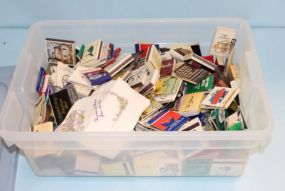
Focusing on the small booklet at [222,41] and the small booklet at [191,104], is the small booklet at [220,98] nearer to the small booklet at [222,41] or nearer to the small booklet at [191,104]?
the small booklet at [191,104]

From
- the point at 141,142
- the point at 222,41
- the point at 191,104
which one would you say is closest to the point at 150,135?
the point at 141,142

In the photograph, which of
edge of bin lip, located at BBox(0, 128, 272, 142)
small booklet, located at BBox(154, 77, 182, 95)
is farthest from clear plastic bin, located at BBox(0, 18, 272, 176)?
small booklet, located at BBox(154, 77, 182, 95)

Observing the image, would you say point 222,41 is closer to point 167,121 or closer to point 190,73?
point 190,73

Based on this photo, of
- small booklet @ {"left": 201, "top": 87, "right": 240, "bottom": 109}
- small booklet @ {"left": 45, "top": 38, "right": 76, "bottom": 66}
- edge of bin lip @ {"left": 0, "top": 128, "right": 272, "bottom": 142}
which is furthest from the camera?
small booklet @ {"left": 45, "top": 38, "right": 76, "bottom": 66}

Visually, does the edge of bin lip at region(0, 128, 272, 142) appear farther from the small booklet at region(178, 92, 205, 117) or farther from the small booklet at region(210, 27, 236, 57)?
the small booklet at region(210, 27, 236, 57)

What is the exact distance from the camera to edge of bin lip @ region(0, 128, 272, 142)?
60 centimetres

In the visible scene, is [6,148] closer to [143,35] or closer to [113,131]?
[113,131]

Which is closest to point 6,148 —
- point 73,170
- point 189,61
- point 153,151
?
point 73,170

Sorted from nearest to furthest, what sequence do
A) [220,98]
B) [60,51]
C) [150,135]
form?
[150,135] → [220,98] → [60,51]

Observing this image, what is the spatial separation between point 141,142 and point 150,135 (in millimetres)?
23

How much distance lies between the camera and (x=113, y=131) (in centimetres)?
63

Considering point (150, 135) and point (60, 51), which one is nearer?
point (150, 135)

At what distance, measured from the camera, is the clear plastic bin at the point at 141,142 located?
612mm

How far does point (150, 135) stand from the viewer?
605 mm
